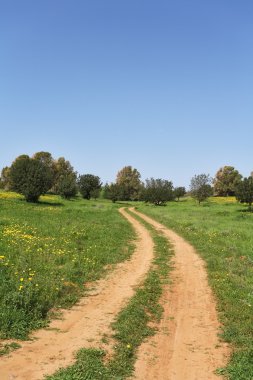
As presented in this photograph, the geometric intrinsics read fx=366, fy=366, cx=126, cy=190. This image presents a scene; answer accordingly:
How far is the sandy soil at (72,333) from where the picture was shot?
7.45 meters

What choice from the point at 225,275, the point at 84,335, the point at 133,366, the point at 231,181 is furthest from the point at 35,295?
the point at 231,181

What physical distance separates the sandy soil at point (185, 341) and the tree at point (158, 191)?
76265 millimetres

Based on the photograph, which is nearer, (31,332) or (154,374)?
(154,374)

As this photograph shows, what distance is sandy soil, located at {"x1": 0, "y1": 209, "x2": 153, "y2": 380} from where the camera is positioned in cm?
745

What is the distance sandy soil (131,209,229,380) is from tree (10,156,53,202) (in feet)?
183

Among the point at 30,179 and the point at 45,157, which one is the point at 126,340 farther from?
the point at 45,157

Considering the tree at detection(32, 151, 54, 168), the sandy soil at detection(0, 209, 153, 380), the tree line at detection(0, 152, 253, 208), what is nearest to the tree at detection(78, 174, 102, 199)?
the tree line at detection(0, 152, 253, 208)

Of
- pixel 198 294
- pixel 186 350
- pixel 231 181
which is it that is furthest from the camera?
pixel 231 181

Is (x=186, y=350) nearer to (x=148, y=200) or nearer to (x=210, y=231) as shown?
(x=210, y=231)

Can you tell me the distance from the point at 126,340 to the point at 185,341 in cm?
154

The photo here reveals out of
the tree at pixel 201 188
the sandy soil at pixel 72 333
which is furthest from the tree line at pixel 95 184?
the sandy soil at pixel 72 333

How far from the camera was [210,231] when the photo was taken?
30875mm

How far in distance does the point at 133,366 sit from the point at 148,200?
87074mm

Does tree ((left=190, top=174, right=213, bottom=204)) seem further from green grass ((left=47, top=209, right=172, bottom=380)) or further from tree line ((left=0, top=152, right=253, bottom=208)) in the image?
green grass ((left=47, top=209, right=172, bottom=380))
